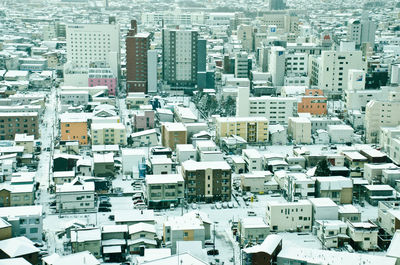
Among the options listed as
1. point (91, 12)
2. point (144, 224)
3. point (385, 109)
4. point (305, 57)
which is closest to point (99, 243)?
point (144, 224)

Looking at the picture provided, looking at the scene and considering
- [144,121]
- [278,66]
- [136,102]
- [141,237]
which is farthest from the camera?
[278,66]

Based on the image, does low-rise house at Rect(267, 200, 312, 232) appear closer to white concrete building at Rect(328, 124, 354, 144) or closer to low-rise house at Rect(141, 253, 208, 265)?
low-rise house at Rect(141, 253, 208, 265)

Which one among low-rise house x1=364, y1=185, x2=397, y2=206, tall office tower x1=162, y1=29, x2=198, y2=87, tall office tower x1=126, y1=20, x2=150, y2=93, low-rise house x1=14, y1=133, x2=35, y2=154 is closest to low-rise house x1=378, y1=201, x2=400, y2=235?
low-rise house x1=364, y1=185, x2=397, y2=206

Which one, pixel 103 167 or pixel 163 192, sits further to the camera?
pixel 103 167

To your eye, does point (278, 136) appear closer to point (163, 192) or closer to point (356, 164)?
point (356, 164)

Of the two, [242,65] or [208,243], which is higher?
[242,65]

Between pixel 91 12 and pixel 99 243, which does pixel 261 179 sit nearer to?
pixel 99 243

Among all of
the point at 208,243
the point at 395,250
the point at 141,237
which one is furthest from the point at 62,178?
the point at 395,250
